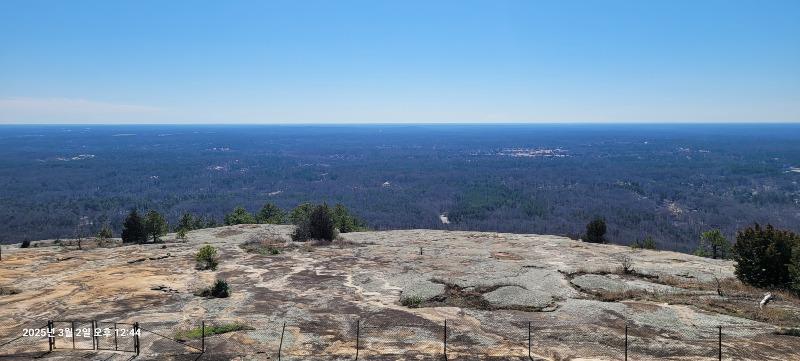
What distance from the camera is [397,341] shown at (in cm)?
1959

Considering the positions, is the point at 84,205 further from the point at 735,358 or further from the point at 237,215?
the point at 735,358

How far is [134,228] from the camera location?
46.3 meters

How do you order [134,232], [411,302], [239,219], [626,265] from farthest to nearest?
[239,219] → [134,232] → [626,265] → [411,302]

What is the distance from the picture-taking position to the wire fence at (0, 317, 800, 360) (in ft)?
Answer: 59.1

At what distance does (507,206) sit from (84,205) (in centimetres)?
11887

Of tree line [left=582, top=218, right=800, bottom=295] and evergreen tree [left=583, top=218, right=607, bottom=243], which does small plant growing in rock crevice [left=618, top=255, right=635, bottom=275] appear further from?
evergreen tree [left=583, top=218, right=607, bottom=243]

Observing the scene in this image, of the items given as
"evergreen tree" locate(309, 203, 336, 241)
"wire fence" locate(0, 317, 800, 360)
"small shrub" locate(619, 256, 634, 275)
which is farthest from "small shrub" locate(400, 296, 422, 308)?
"evergreen tree" locate(309, 203, 336, 241)

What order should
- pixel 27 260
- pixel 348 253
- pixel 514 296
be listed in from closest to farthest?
pixel 514 296
pixel 27 260
pixel 348 253

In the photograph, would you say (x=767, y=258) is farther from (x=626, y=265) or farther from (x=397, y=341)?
(x=397, y=341)

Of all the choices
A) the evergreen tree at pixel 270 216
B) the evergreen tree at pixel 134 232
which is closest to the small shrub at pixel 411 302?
the evergreen tree at pixel 134 232

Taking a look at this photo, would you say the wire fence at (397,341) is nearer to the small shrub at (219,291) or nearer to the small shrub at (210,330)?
the small shrub at (210,330)

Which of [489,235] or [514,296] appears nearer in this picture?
[514,296]

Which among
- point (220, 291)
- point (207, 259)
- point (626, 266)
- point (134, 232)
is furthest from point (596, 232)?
point (134, 232)

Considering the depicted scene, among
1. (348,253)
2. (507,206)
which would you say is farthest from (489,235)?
(507,206)
